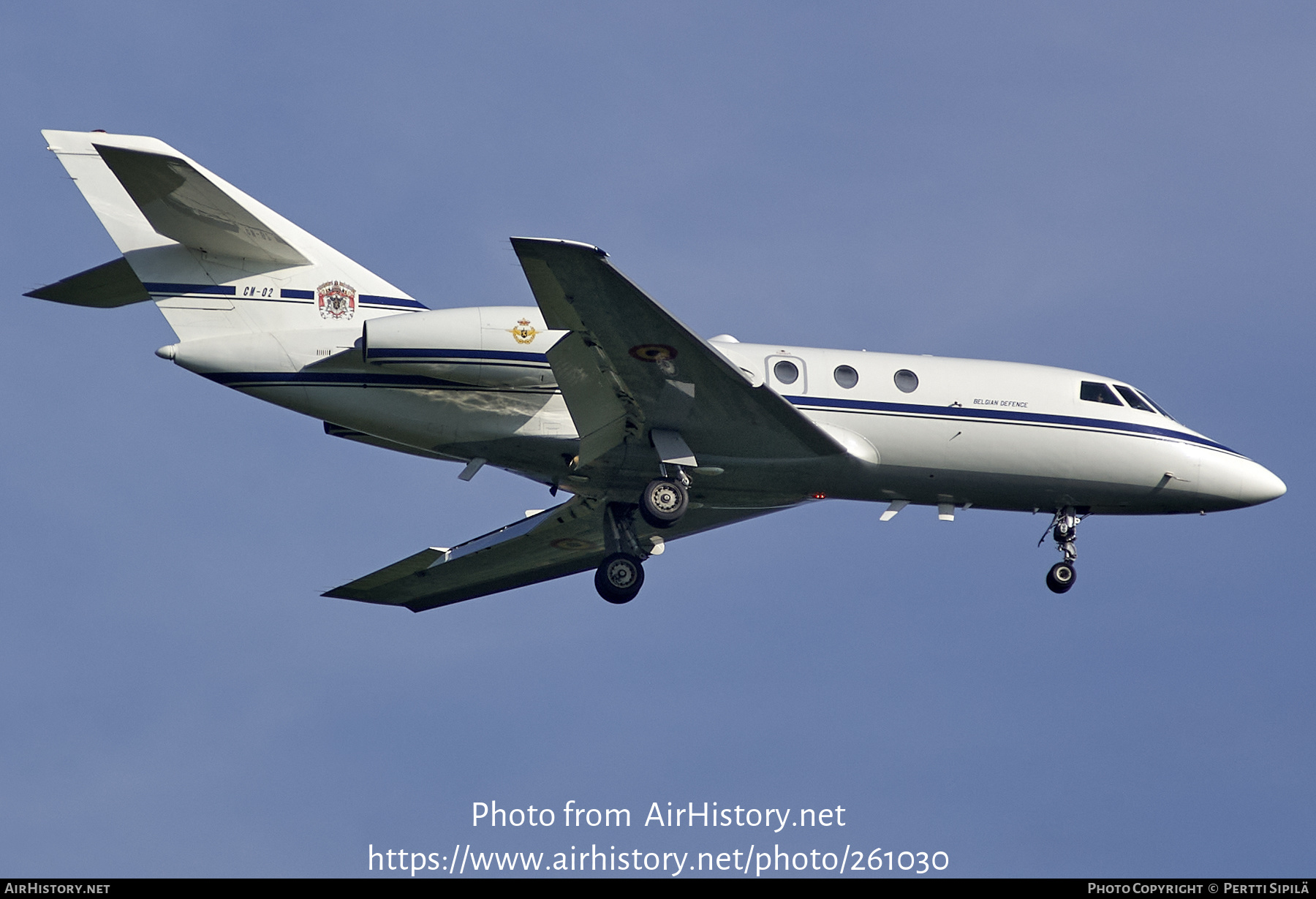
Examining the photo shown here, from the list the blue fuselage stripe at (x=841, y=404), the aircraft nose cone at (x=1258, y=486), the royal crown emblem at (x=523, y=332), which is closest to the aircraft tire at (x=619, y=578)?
the blue fuselage stripe at (x=841, y=404)

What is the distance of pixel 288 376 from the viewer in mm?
21922

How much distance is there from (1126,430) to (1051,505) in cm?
166

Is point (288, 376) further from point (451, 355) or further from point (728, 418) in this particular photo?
point (728, 418)

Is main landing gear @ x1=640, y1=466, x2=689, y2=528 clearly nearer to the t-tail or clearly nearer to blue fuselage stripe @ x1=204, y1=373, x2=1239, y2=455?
blue fuselage stripe @ x1=204, y1=373, x2=1239, y2=455

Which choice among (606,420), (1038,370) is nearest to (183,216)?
(606,420)

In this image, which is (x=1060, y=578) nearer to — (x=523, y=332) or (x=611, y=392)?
(x=611, y=392)

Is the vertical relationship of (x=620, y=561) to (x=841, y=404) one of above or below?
A: below

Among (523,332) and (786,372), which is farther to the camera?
(786,372)

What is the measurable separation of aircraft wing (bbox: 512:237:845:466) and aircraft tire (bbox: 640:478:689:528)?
460 millimetres

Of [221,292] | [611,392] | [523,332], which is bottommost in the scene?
[611,392]

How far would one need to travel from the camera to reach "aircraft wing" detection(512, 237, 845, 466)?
19.5 m

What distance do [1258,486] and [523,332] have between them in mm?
12254

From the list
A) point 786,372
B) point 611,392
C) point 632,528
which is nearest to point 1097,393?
point 786,372

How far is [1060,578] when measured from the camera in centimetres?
2456
